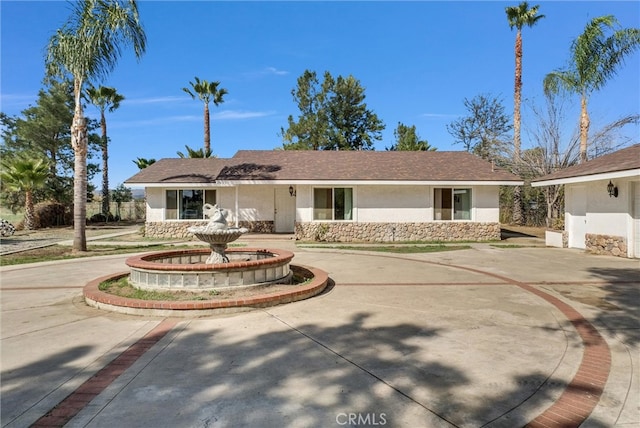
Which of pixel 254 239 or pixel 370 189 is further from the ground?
pixel 370 189

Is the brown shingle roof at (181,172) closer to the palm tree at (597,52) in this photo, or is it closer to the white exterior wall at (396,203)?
the white exterior wall at (396,203)

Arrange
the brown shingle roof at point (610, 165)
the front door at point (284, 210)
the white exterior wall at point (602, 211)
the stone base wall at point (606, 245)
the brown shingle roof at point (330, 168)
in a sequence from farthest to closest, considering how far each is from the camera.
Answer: the front door at point (284, 210) < the brown shingle roof at point (330, 168) < the stone base wall at point (606, 245) < the white exterior wall at point (602, 211) < the brown shingle roof at point (610, 165)

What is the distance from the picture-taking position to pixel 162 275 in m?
6.78

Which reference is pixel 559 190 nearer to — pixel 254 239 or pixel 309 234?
pixel 309 234

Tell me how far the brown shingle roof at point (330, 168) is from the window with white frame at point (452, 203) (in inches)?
32.9

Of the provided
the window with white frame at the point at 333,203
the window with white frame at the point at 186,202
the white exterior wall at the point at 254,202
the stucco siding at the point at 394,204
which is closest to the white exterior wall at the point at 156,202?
the window with white frame at the point at 186,202

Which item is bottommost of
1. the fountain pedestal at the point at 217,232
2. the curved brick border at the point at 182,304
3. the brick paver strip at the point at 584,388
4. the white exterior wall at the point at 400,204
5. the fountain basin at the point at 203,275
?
the brick paver strip at the point at 584,388

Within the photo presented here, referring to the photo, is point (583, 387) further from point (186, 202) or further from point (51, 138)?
point (51, 138)

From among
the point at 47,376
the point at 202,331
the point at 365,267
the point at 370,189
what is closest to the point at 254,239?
the point at 370,189

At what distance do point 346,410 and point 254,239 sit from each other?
15.2 meters

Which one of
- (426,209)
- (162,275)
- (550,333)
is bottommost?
(550,333)

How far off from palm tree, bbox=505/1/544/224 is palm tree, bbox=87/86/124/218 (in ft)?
104

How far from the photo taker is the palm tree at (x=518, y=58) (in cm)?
2514

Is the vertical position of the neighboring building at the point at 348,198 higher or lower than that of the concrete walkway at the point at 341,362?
higher
